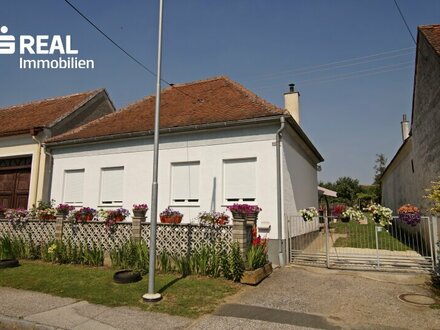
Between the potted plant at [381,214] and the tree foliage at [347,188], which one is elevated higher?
the tree foliage at [347,188]

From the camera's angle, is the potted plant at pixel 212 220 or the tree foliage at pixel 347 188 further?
the tree foliage at pixel 347 188

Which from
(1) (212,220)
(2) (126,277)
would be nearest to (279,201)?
(1) (212,220)

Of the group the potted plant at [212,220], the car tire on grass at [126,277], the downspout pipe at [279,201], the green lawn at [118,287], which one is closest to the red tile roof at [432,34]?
the downspout pipe at [279,201]

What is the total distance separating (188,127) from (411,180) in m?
11.4

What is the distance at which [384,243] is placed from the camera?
13.8 m

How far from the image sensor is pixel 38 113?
56.5 feet

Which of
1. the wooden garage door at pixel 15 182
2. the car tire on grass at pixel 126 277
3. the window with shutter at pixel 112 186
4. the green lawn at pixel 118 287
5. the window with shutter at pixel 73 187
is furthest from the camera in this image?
the wooden garage door at pixel 15 182

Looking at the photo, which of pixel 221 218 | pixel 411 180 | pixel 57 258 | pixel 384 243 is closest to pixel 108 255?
pixel 57 258

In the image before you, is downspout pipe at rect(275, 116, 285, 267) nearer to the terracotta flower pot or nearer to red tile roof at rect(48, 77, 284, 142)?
red tile roof at rect(48, 77, 284, 142)

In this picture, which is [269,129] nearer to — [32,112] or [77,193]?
[77,193]

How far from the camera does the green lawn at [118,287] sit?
19.4 feet

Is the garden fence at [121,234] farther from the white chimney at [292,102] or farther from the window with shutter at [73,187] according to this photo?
the white chimney at [292,102]

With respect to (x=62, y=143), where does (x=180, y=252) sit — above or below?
below

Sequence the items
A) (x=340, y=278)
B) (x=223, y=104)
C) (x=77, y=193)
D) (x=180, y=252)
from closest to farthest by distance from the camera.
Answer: (x=340, y=278) < (x=180, y=252) < (x=223, y=104) < (x=77, y=193)
